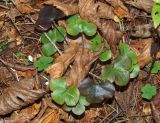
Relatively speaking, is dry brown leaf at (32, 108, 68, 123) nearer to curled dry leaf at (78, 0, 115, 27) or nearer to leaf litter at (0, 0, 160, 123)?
leaf litter at (0, 0, 160, 123)

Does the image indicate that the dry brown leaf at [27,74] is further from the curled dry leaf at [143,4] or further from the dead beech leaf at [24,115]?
the curled dry leaf at [143,4]

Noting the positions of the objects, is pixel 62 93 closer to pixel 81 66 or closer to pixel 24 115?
pixel 81 66

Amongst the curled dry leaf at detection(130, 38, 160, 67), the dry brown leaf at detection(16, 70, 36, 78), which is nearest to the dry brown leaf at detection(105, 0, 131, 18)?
the curled dry leaf at detection(130, 38, 160, 67)

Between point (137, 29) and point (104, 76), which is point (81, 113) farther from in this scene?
point (137, 29)

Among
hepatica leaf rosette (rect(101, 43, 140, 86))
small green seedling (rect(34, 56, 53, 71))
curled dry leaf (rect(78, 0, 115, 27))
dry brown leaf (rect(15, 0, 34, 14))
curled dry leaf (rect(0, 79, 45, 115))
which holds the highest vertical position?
curled dry leaf (rect(78, 0, 115, 27))

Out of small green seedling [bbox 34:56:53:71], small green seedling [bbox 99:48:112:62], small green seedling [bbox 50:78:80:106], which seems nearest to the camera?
small green seedling [bbox 50:78:80:106]

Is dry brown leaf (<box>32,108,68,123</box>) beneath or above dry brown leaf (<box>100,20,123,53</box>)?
beneath

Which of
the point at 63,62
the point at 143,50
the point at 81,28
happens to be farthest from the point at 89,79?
the point at 143,50

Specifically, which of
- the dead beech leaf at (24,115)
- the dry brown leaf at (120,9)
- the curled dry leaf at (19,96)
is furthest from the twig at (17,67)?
the dry brown leaf at (120,9)
